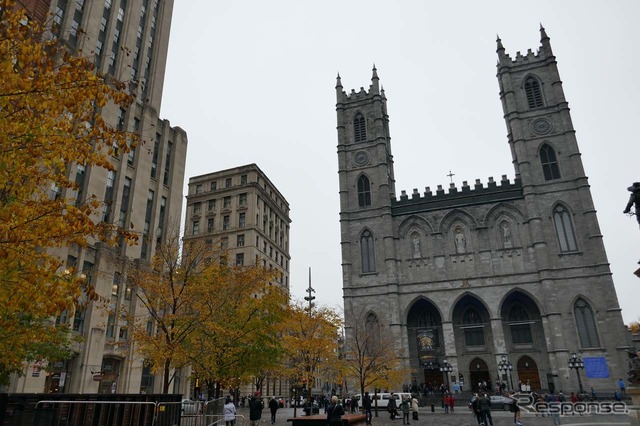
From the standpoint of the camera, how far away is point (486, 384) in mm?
43938

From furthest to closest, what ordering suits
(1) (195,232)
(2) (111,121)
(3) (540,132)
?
(1) (195,232) → (3) (540,132) → (2) (111,121)

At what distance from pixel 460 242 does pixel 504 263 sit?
5251mm

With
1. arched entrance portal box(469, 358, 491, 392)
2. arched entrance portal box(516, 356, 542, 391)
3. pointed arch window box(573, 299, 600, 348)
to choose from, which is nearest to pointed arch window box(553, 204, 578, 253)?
pointed arch window box(573, 299, 600, 348)

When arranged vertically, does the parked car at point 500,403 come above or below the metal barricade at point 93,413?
below

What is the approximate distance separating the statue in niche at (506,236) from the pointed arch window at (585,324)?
870 centimetres

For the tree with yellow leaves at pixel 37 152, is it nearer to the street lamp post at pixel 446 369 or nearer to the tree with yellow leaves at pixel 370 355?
the tree with yellow leaves at pixel 370 355

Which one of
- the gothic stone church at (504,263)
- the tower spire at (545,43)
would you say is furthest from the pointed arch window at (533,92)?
the tower spire at (545,43)

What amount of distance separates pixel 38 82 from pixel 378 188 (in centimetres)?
5032

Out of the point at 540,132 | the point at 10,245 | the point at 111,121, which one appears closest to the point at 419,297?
the point at 540,132

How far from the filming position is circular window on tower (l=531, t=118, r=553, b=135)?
52625 millimetres

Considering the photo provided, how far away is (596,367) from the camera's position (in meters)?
41.1

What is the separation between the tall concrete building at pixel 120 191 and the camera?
94.6ft

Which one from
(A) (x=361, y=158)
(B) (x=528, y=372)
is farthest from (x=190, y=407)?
(A) (x=361, y=158)

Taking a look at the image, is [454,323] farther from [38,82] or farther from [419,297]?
[38,82]
